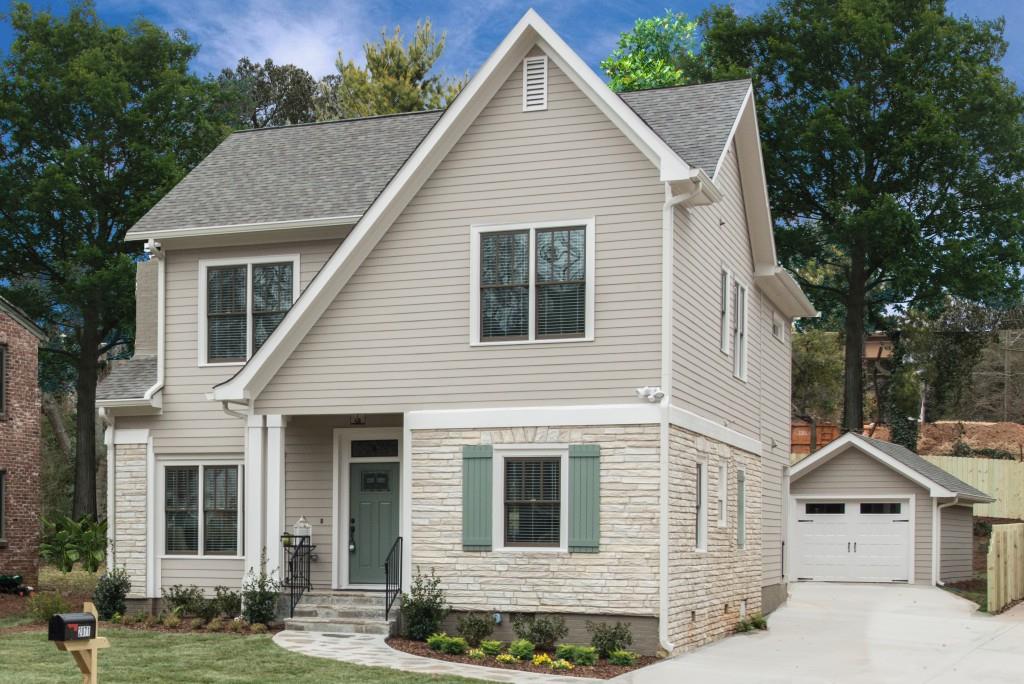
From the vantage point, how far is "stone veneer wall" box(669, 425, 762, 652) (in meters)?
17.6

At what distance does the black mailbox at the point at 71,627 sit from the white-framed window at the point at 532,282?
28.0 feet

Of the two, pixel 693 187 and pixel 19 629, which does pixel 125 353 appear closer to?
pixel 19 629

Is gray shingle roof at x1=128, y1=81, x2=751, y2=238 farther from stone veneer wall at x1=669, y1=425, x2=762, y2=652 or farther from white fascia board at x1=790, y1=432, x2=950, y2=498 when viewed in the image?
white fascia board at x1=790, y1=432, x2=950, y2=498

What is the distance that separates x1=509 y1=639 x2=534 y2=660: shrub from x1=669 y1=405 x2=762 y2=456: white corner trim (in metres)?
3.41

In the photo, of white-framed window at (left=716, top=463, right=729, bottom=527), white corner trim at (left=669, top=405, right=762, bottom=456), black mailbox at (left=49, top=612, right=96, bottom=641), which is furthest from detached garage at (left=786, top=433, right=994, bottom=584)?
black mailbox at (left=49, top=612, right=96, bottom=641)

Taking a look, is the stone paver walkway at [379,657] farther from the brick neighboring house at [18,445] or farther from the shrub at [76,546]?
the shrub at [76,546]

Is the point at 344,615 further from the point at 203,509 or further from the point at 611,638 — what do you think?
the point at 611,638

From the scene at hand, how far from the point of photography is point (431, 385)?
733 inches

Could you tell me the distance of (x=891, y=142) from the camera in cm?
4147

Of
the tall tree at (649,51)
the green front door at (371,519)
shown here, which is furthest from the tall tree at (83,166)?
the green front door at (371,519)

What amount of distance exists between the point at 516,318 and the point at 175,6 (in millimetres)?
158365

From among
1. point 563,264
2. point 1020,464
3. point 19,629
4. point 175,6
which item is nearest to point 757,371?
point 563,264

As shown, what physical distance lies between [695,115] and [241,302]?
7.82 meters

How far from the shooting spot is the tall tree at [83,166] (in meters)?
40.4
